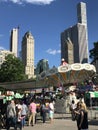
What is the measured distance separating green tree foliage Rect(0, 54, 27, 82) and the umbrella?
47314mm

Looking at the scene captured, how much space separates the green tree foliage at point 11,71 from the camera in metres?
82.8

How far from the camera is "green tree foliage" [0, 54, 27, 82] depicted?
8281 centimetres

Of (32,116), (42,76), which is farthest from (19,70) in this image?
(32,116)

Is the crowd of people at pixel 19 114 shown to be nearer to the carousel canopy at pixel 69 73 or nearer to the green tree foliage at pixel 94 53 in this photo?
the carousel canopy at pixel 69 73

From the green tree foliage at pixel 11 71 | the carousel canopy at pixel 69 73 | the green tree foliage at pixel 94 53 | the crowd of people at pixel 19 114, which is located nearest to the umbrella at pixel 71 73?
the carousel canopy at pixel 69 73

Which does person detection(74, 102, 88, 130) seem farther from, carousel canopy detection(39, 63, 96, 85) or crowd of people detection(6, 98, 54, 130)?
carousel canopy detection(39, 63, 96, 85)

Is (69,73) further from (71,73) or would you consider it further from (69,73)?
(71,73)

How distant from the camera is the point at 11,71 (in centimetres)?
8294

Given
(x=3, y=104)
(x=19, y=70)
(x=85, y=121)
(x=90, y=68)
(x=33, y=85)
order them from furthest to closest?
(x=19, y=70), (x=33, y=85), (x=90, y=68), (x=3, y=104), (x=85, y=121)

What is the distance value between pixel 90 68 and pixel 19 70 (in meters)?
53.8

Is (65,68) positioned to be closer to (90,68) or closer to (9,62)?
(90,68)

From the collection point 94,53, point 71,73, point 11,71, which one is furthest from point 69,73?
point 11,71

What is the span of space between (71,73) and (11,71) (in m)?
52.3

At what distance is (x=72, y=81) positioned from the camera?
117ft
